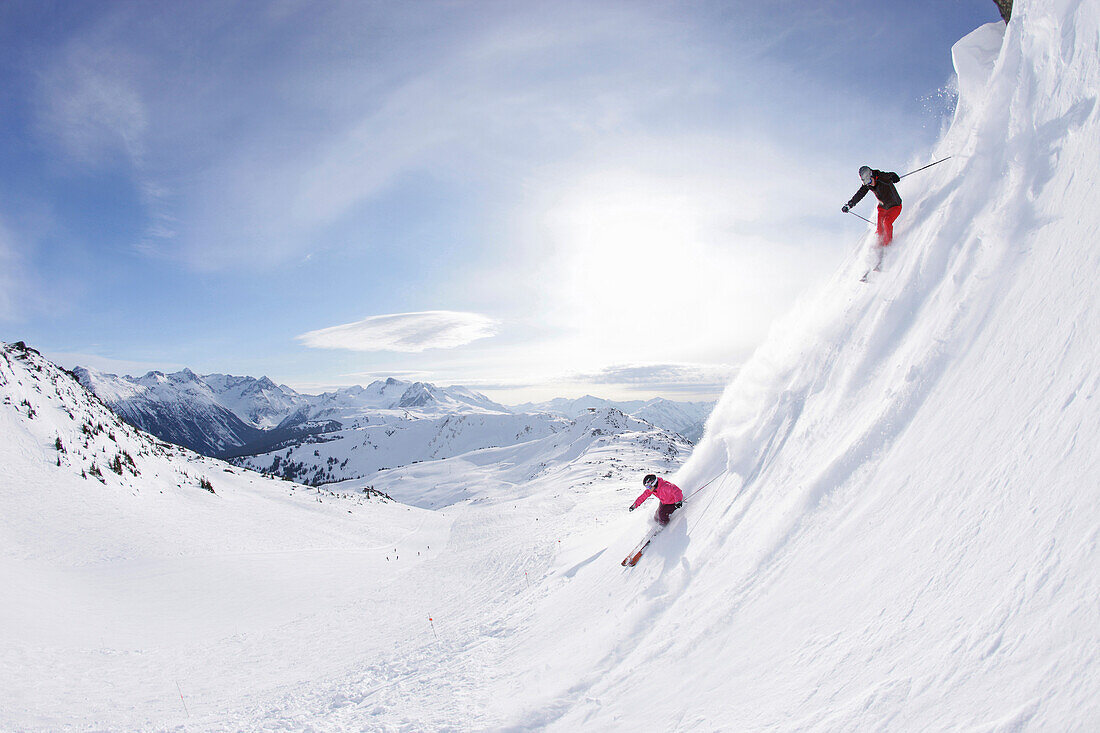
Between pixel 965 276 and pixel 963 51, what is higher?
pixel 963 51

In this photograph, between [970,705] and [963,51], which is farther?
[963,51]

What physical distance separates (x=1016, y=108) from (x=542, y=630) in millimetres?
13464

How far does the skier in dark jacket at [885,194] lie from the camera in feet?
31.8

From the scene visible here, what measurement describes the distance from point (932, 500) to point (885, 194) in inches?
313

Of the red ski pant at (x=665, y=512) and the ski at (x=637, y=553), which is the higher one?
the red ski pant at (x=665, y=512)

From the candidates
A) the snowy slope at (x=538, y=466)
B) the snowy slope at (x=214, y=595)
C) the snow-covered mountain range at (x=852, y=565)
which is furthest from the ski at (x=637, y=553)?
the snowy slope at (x=538, y=466)

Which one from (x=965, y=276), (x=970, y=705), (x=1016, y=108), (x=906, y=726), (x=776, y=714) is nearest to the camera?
(x=970, y=705)

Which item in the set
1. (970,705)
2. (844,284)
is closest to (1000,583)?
(970,705)

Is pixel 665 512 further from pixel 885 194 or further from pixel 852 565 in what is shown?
pixel 885 194

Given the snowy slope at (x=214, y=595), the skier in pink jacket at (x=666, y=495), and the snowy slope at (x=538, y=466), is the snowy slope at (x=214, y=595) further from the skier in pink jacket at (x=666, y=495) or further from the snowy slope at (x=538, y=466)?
the snowy slope at (x=538, y=466)

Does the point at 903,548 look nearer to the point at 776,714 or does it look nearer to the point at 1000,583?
the point at 1000,583

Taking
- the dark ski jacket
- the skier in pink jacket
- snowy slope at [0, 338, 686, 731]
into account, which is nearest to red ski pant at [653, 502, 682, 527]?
the skier in pink jacket

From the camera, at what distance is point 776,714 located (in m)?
4.38

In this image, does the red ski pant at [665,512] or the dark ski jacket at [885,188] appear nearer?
the dark ski jacket at [885,188]
